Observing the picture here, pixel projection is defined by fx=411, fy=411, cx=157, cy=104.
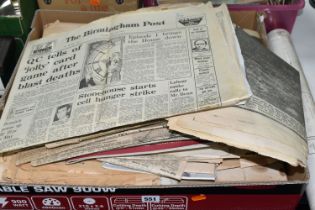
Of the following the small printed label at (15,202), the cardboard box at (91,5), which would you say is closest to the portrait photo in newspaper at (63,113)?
the small printed label at (15,202)

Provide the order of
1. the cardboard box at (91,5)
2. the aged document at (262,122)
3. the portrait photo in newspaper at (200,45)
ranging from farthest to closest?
the cardboard box at (91,5), the portrait photo in newspaper at (200,45), the aged document at (262,122)

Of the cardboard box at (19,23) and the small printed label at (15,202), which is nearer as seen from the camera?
the small printed label at (15,202)

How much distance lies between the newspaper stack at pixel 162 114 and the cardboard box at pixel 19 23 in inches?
4.5

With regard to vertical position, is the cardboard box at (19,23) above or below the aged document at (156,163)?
above

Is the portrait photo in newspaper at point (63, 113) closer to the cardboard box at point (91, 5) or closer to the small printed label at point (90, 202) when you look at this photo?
the small printed label at point (90, 202)

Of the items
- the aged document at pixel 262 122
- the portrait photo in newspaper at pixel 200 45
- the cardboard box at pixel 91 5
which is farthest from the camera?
the cardboard box at pixel 91 5

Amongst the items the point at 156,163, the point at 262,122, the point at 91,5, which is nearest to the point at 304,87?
the point at 262,122

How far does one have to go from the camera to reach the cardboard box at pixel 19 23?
65 centimetres

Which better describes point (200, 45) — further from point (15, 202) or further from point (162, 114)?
point (15, 202)

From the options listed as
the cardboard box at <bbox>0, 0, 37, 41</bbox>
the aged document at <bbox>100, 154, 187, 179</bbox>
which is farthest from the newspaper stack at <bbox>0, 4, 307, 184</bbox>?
the cardboard box at <bbox>0, 0, 37, 41</bbox>

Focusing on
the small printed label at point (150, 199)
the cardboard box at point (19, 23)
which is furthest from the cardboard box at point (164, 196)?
the cardboard box at point (19, 23)

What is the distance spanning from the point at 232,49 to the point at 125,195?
0.24 metres

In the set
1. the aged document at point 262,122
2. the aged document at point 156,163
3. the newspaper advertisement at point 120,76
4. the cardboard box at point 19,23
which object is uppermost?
the cardboard box at point 19,23

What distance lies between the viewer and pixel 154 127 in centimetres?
51
